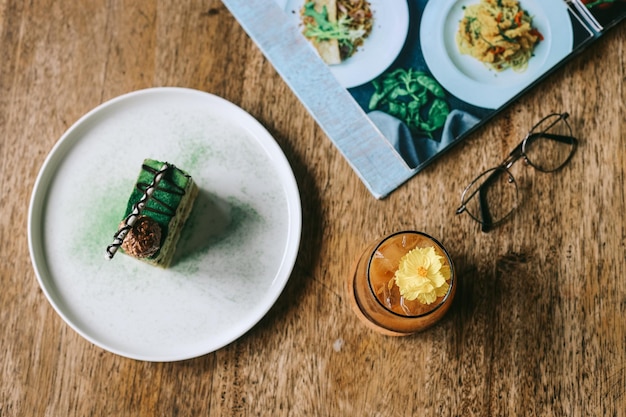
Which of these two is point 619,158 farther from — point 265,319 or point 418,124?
point 265,319

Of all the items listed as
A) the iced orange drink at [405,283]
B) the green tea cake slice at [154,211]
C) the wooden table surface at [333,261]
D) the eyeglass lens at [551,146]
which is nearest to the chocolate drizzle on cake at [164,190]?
the green tea cake slice at [154,211]

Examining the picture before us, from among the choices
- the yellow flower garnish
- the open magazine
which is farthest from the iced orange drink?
the open magazine

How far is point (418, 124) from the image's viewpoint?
1.05 meters

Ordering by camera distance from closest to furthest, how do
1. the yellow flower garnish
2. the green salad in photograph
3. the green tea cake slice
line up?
the yellow flower garnish, the green tea cake slice, the green salad in photograph

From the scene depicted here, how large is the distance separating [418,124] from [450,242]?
0.22 metres

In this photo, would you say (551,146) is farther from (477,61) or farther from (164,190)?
(164,190)

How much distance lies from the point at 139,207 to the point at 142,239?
0.19ft

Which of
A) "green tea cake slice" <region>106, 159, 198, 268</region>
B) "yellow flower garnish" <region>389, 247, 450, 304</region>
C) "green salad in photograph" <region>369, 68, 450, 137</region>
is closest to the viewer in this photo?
"yellow flower garnish" <region>389, 247, 450, 304</region>

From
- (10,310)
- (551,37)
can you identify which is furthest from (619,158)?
(10,310)

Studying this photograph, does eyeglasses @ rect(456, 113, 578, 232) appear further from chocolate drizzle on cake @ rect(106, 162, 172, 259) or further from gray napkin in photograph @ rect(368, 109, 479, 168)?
chocolate drizzle on cake @ rect(106, 162, 172, 259)

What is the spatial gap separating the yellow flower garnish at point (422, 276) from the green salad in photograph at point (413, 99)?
28cm

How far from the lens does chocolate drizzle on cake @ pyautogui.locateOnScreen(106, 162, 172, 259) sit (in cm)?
95

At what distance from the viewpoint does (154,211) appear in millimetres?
988

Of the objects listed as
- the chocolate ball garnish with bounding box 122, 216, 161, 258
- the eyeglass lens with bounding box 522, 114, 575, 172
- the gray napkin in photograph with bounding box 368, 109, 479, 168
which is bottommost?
the eyeglass lens with bounding box 522, 114, 575, 172
